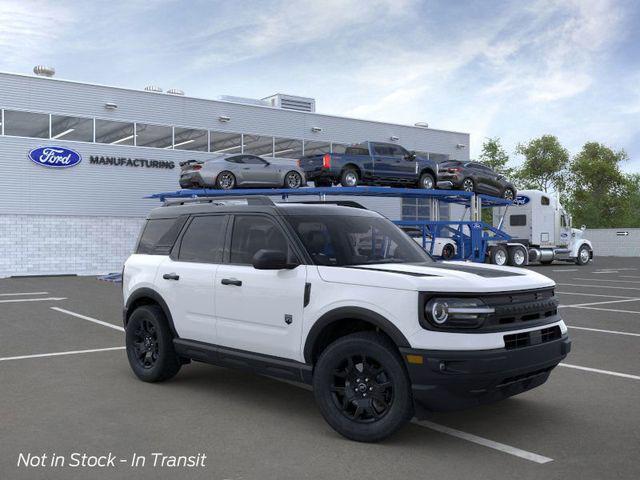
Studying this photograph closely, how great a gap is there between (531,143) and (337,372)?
231 feet

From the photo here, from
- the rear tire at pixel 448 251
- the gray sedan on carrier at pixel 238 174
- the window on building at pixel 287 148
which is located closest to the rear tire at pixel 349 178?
the gray sedan on carrier at pixel 238 174

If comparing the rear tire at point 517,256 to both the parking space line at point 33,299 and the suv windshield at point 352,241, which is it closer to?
the parking space line at point 33,299

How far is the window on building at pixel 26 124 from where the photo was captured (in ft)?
85.3

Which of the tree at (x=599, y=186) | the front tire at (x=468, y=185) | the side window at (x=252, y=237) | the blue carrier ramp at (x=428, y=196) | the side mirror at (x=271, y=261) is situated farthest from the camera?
the tree at (x=599, y=186)

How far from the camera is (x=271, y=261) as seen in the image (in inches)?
209

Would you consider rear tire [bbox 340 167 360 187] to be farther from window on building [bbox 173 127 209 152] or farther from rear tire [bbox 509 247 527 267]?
window on building [bbox 173 127 209 152]

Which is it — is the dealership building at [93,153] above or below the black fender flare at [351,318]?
above

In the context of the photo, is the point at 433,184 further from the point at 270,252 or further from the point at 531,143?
the point at 531,143

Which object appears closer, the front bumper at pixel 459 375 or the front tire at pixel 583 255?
the front bumper at pixel 459 375

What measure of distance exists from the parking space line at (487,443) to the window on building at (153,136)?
2588cm

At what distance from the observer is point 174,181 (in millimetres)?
30047

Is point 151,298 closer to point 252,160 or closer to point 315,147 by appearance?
point 252,160

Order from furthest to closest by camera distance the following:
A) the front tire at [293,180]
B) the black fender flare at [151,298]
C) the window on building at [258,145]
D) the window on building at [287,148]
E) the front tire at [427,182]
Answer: the window on building at [287,148] → the window on building at [258,145] → the front tire at [293,180] → the front tire at [427,182] → the black fender flare at [151,298]

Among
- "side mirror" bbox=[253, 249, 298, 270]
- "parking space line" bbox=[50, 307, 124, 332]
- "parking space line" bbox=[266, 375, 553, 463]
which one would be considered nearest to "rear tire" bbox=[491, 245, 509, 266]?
"parking space line" bbox=[50, 307, 124, 332]
